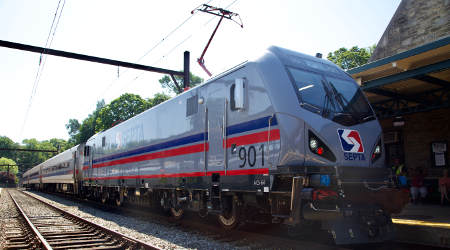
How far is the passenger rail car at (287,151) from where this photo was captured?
562 cm

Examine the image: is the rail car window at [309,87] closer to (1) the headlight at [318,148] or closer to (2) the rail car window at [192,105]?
(1) the headlight at [318,148]

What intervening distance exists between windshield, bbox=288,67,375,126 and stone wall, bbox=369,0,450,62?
448 inches

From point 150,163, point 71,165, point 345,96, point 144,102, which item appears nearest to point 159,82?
point 144,102

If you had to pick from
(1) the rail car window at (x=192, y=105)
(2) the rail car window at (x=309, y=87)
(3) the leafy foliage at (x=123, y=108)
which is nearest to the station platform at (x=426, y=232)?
(2) the rail car window at (x=309, y=87)

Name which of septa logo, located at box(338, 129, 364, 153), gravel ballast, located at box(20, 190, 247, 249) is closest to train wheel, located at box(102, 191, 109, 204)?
gravel ballast, located at box(20, 190, 247, 249)

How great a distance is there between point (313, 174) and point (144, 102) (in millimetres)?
52741

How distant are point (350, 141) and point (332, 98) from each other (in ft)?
2.86

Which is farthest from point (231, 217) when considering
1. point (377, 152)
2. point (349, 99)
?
point (349, 99)

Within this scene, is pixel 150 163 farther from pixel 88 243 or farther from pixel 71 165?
pixel 71 165

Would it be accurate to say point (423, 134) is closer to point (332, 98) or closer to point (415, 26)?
point (415, 26)

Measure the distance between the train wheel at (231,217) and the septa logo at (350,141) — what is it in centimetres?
240

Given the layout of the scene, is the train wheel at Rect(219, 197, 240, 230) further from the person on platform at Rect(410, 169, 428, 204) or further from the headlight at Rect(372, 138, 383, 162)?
the person on platform at Rect(410, 169, 428, 204)

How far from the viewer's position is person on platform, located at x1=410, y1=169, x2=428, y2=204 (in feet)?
39.4

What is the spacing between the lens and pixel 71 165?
2477 cm
